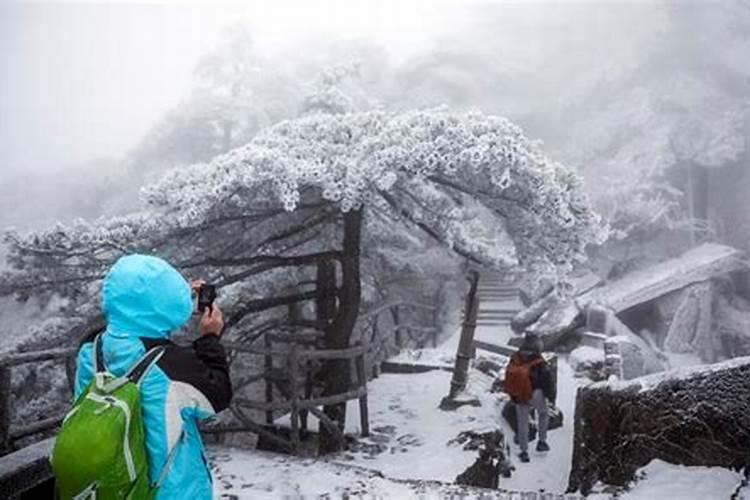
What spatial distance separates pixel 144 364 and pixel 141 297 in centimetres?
22

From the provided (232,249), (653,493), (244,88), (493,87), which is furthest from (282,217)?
(493,87)

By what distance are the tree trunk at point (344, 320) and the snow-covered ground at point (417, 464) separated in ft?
1.52

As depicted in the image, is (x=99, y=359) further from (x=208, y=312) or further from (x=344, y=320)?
(x=344, y=320)

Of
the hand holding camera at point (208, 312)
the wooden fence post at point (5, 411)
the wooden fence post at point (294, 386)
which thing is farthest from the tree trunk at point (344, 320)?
the hand holding camera at point (208, 312)

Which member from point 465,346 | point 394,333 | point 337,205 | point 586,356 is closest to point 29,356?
point 337,205

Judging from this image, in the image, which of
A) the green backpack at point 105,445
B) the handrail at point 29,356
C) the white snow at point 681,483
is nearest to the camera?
the green backpack at point 105,445

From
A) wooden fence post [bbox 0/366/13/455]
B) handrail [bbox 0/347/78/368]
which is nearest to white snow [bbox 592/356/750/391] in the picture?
handrail [bbox 0/347/78/368]

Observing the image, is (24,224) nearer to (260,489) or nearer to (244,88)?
(244,88)

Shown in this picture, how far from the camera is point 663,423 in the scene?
14.8ft

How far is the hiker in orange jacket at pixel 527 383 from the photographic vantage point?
7.21 meters

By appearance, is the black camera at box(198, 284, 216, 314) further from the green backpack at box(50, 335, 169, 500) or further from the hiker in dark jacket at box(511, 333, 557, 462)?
the hiker in dark jacket at box(511, 333, 557, 462)

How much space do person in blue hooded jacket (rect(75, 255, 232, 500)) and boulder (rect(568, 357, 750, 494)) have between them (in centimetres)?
369

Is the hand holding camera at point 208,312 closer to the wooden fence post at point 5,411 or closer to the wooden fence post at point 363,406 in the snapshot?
the wooden fence post at point 5,411

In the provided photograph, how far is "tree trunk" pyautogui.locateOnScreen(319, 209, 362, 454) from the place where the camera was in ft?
23.4
